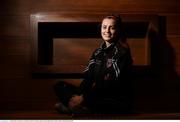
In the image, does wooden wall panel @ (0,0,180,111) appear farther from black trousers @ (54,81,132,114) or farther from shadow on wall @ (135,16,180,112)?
black trousers @ (54,81,132,114)

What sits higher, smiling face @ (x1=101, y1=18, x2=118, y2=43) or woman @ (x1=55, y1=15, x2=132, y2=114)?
smiling face @ (x1=101, y1=18, x2=118, y2=43)

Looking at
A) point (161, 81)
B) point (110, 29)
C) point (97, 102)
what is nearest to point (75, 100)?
point (97, 102)

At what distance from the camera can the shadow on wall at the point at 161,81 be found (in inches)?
52.8

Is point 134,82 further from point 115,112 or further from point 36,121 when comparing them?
point 36,121

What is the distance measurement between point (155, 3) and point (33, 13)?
16.0 inches

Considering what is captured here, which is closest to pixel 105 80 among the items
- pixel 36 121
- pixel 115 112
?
pixel 115 112

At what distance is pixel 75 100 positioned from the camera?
1.12 metres

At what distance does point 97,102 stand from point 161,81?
312 mm

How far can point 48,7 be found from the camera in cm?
135

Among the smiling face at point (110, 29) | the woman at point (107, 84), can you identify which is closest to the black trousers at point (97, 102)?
the woman at point (107, 84)

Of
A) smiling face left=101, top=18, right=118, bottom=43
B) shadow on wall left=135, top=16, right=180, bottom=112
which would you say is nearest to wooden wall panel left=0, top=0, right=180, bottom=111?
shadow on wall left=135, top=16, right=180, bottom=112

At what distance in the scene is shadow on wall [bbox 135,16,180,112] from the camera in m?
1.34

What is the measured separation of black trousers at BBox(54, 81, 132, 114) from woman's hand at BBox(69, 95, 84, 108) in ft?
0.04

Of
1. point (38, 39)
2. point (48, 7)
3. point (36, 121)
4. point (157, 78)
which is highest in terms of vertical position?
point (48, 7)
